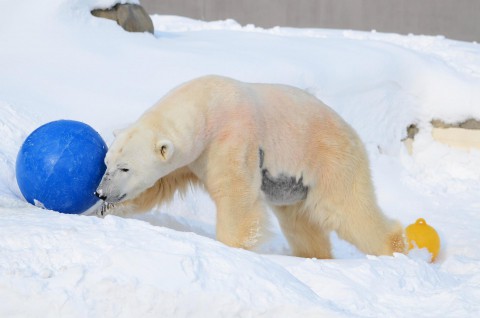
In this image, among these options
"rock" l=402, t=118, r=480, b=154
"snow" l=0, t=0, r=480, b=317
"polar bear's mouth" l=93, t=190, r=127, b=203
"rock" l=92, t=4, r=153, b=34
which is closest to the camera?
"snow" l=0, t=0, r=480, b=317

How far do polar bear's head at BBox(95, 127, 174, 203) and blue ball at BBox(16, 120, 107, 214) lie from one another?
0.16 m

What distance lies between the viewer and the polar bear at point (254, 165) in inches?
154

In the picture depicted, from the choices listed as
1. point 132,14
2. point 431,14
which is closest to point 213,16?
point 431,14

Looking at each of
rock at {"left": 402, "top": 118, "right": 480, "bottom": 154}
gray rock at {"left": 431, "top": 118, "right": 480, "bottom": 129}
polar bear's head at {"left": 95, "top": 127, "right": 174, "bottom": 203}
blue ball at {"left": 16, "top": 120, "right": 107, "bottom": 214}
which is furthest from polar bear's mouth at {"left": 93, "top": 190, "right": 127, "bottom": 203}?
gray rock at {"left": 431, "top": 118, "right": 480, "bottom": 129}

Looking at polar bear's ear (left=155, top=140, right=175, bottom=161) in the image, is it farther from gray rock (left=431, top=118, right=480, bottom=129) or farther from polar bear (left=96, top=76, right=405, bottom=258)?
gray rock (left=431, top=118, right=480, bottom=129)

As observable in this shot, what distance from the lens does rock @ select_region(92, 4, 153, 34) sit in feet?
21.6

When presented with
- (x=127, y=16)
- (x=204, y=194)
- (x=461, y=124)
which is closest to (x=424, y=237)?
(x=204, y=194)

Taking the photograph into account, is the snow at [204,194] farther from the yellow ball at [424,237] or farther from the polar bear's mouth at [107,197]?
the polar bear's mouth at [107,197]

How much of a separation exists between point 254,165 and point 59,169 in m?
0.94

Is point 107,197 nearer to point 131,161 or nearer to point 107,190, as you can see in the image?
point 107,190

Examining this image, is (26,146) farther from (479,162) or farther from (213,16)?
(213,16)

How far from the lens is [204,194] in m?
5.39

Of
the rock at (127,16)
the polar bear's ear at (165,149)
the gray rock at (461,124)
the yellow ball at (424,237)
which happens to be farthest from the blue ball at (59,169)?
the gray rock at (461,124)

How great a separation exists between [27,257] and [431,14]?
938cm
